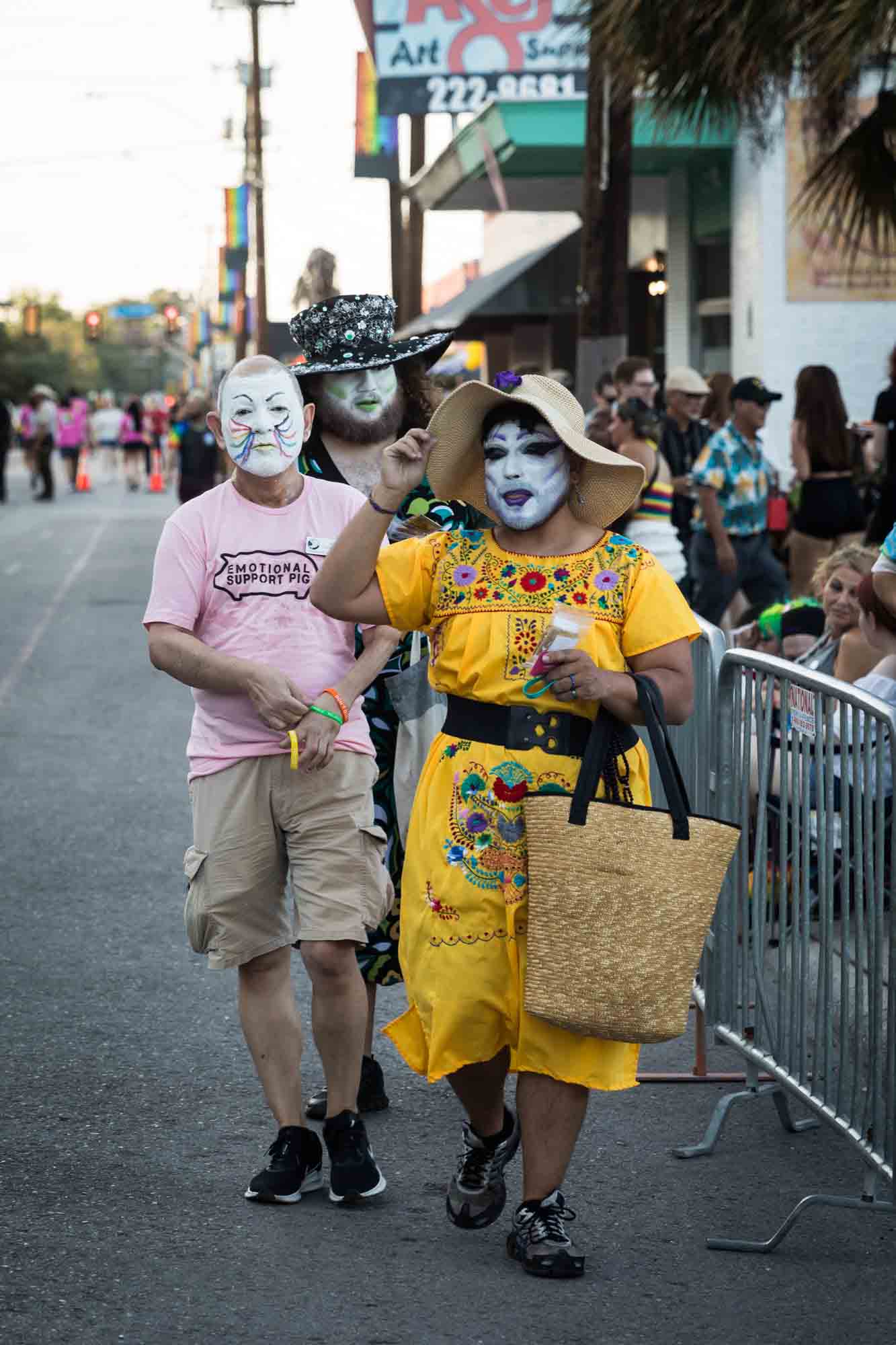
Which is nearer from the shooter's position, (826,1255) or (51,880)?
(826,1255)

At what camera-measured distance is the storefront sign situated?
14.5ft

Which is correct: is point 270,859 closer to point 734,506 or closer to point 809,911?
point 809,911

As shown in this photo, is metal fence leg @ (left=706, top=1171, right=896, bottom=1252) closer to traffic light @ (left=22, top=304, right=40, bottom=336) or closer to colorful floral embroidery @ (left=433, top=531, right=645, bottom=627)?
colorful floral embroidery @ (left=433, top=531, right=645, bottom=627)

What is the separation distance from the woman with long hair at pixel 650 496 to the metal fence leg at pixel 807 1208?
6.83 m

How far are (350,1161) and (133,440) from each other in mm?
41395

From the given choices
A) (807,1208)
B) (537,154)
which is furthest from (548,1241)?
(537,154)

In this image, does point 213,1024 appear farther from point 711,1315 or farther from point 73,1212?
point 711,1315

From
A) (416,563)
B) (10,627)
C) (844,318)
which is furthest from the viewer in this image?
(844,318)

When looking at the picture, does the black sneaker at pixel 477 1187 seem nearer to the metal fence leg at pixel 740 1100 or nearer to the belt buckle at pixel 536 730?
the metal fence leg at pixel 740 1100

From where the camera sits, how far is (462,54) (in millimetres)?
18453

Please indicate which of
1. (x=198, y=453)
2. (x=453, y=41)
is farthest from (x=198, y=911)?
(x=198, y=453)

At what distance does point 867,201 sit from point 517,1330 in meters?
8.06

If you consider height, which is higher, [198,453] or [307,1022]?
[198,453]

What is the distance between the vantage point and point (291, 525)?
15.5ft
